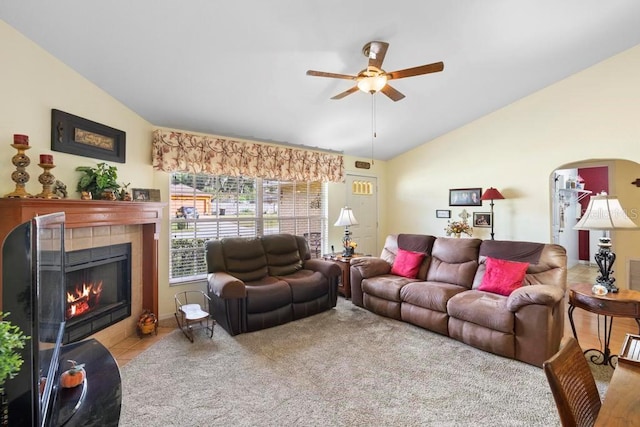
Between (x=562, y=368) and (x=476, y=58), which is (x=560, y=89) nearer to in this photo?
(x=476, y=58)

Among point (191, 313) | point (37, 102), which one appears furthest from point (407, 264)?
point (37, 102)

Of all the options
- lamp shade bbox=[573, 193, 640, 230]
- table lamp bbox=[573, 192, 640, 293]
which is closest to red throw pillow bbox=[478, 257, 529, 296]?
table lamp bbox=[573, 192, 640, 293]

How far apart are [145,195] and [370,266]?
289cm

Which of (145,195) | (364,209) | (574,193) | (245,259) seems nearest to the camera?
(145,195)

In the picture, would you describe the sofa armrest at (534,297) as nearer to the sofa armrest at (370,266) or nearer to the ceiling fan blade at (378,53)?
the sofa armrest at (370,266)

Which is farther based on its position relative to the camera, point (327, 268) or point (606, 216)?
point (327, 268)

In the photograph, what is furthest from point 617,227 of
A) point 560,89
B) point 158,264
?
point 158,264

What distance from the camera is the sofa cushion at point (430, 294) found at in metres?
3.27

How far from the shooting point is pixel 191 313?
3379 millimetres

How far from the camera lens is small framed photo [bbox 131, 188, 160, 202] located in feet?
11.2

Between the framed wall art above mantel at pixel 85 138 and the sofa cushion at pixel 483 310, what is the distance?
379 cm

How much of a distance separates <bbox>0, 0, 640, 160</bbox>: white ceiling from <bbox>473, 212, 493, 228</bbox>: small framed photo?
1788 mm

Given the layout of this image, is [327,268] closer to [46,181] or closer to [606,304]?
[606,304]

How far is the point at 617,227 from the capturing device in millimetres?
2457
